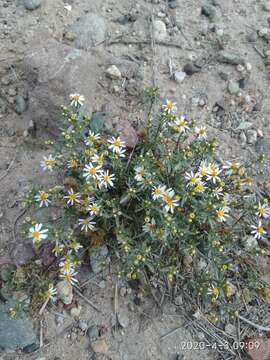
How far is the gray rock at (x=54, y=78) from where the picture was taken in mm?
4277

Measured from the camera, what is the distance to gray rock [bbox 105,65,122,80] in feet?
15.1

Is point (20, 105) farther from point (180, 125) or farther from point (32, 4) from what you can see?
point (180, 125)

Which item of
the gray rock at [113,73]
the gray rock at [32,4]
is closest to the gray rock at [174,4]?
the gray rock at [113,73]

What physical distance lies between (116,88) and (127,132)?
30.9 inches

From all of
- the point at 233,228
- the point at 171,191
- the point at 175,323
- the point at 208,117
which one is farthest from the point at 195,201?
the point at 208,117

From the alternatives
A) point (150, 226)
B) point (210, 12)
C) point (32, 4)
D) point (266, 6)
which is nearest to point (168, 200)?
point (150, 226)

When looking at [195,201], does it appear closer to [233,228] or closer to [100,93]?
[233,228]

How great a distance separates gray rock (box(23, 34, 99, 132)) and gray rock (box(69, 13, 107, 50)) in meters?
0.40

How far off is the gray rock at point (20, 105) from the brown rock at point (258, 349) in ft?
10.4

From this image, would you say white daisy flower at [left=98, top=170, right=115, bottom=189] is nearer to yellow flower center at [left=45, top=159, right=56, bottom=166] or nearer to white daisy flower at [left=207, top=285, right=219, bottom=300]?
yellow flower center at [left=45, top=159, right=56, bottom=166]

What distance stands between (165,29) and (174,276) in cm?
302

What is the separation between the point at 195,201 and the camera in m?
3.37

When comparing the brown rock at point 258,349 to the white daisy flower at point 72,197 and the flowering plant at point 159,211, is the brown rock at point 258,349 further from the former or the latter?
the white daisy flower at point 72,197

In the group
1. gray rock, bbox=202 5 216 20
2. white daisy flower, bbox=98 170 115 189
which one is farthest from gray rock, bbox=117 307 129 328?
gray rock, bbox=202 5 216 20
